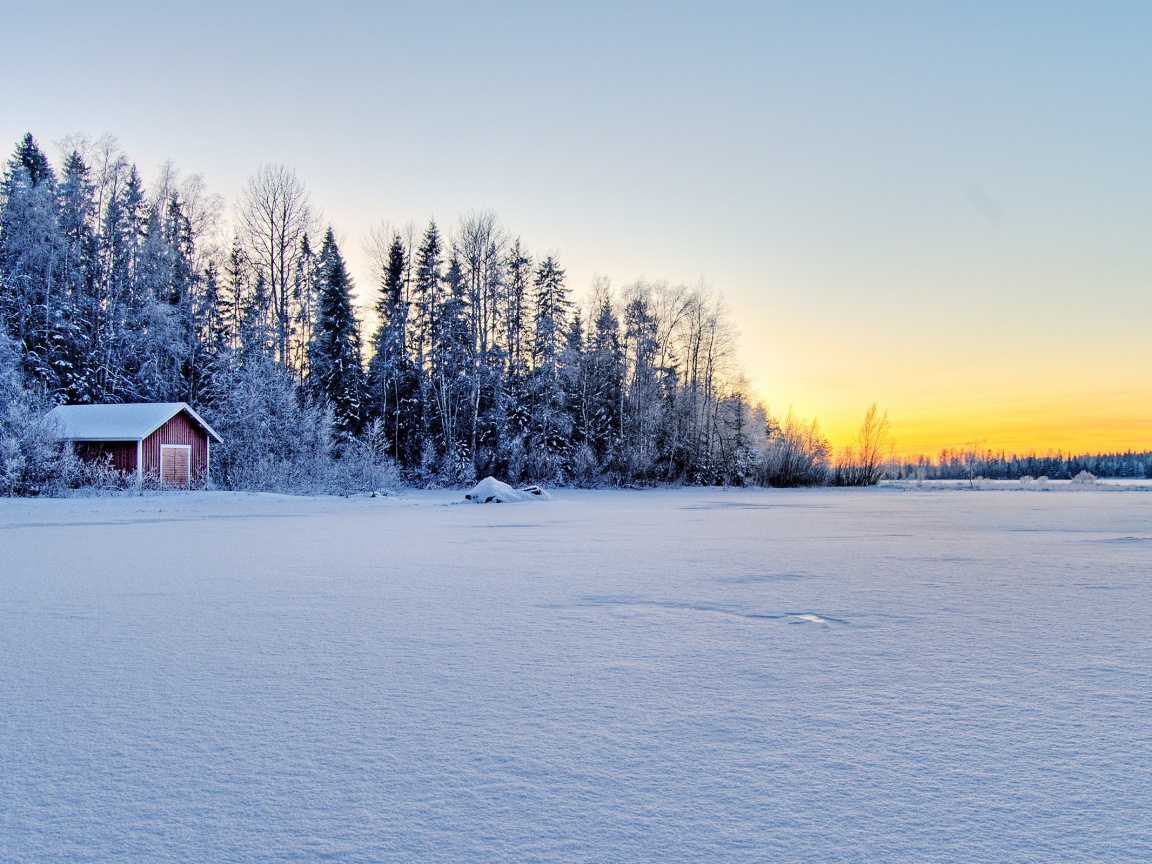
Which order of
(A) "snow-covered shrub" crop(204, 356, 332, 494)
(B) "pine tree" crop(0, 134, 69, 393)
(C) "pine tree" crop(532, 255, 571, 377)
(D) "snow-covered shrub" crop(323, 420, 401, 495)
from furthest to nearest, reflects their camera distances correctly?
(C) "pine tree" crop(532, 255, 571, 377) → (B) "pine tree" crop(0, 134, 69, 393) → (A) "snow-covered shrub" crop(204, 356, 332, 494) → (D) "snow-covered shrub" crop(323, 420, 401, 495)

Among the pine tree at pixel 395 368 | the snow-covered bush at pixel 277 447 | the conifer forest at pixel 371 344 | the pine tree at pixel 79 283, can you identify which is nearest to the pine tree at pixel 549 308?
the conifer forest at pixel 371 344

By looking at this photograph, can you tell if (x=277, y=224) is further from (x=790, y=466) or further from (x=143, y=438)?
(x=790, y=466)

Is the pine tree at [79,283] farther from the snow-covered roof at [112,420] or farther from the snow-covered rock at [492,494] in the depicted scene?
the snow-covered rock at [492,494]

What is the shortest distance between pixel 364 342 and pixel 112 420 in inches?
577

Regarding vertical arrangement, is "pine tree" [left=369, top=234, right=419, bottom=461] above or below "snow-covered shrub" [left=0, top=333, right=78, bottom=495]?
above

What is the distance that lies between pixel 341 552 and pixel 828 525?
331 inches

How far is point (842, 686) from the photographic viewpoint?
3160mm

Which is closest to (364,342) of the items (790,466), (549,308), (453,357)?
(453,357)

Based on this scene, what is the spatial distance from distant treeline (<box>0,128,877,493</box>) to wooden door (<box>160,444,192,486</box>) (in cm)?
156

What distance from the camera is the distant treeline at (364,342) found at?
105 ft

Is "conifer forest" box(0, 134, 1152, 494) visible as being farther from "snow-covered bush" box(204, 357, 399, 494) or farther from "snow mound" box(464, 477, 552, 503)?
"snow mound" box(464, 477, 552, 503)

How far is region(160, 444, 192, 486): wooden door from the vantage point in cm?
2609

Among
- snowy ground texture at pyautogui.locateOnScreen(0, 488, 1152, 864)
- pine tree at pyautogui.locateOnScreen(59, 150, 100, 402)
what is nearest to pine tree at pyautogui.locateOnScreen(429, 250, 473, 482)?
pine tree at pyautogui.locateOnScreen(59, 150, 100, 402)

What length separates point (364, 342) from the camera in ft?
128
